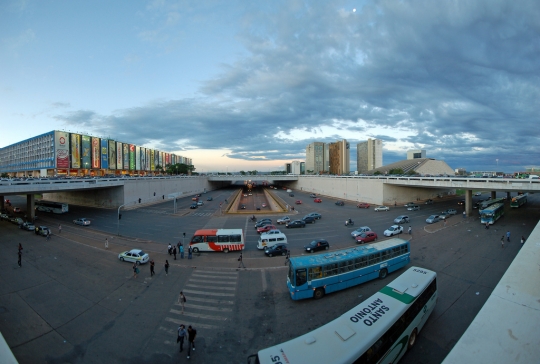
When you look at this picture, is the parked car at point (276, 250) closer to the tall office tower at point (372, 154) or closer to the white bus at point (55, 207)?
the white bus at point (55, 207)

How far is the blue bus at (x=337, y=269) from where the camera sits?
14250mm

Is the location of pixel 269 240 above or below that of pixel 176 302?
above

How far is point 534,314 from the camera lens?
7531mm

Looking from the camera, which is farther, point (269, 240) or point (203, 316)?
point (269, 240)

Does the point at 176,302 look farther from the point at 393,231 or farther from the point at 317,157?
the point at 317,157

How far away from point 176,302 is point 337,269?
10.00m

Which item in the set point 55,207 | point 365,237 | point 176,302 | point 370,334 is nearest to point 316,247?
point 365,237

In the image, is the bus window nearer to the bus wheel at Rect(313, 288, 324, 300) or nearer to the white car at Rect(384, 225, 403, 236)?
the bus wheel at Rect(313, 288, 324, 300)

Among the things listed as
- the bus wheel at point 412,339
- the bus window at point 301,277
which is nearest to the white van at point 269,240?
the bus window at point 301,277

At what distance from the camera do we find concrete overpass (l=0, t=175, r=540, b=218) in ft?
119

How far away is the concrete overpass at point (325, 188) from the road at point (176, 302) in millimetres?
12127

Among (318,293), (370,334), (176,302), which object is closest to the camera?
(370,334)

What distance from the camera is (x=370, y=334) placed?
7930 mm

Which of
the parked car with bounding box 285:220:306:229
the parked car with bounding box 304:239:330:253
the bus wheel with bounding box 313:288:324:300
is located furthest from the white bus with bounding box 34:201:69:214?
the bus wheel with bounding box 313:288:324:300
